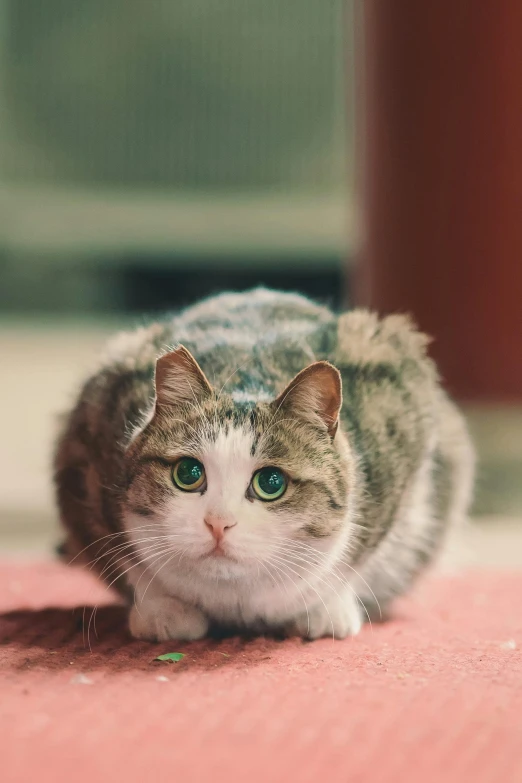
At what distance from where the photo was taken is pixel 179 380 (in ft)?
3.86

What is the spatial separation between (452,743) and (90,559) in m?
0.77

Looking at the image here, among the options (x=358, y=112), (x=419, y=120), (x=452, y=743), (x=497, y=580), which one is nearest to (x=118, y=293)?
(x=358, y=112)

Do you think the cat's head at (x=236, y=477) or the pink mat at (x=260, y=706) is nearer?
the pink mat at (x=260, y=706)

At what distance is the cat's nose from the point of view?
1.05 metres

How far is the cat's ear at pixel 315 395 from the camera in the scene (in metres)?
1.14

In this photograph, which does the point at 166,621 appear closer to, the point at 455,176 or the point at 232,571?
the point at 232,571

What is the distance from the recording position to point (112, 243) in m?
3.78

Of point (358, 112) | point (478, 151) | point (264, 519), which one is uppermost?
point (358, 112)

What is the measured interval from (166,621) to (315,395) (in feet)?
1.15

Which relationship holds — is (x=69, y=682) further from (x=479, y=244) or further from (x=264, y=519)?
(x=479, y=244)

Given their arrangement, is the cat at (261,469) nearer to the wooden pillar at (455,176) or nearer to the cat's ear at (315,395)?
the cat's ear at (315,395)

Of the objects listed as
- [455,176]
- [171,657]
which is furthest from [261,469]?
[455,176]

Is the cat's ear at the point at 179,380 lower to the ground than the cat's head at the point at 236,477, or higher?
higher

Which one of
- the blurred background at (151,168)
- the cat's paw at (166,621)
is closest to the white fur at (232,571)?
the cat's paw at (166,621)
